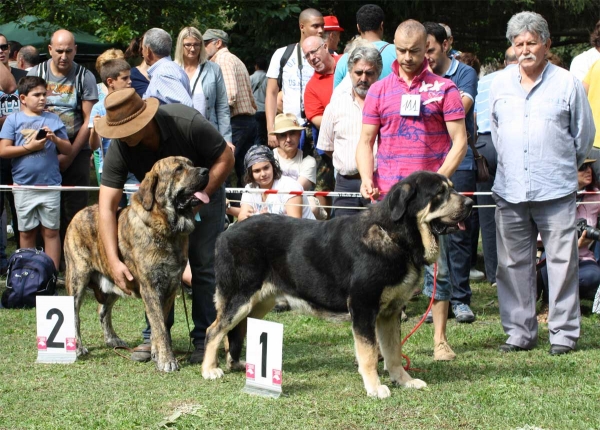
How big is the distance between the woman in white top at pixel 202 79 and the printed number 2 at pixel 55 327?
11.0 feet

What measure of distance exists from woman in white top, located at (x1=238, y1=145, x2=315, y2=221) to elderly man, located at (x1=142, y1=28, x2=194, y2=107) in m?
0.86

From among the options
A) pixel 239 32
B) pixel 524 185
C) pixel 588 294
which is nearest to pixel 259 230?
pixel 524 185

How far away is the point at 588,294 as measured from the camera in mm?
8281

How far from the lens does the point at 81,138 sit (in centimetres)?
993

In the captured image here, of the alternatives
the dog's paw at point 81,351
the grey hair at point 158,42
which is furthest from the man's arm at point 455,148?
the grey hair at point 158,42

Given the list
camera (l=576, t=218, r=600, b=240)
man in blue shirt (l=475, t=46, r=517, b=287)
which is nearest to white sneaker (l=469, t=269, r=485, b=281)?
man in blue shirt (l=475, t=46, r=517, b=287)

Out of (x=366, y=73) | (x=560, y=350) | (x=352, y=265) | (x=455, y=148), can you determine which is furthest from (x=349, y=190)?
(x=352, y=265)

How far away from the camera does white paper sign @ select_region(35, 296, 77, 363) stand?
20.7ft

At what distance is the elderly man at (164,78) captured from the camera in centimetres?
816

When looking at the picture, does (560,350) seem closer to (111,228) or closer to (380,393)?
(380,393)

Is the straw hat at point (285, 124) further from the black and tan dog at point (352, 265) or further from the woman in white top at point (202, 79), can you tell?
the black and tan dog at point (352, 265)

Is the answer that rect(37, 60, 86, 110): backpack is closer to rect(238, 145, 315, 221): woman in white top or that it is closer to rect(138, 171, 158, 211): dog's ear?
rect(238, 145, 315, 221): woman in white top

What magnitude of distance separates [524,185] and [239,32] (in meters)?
12.6

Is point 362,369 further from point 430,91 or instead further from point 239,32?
point 239,32
